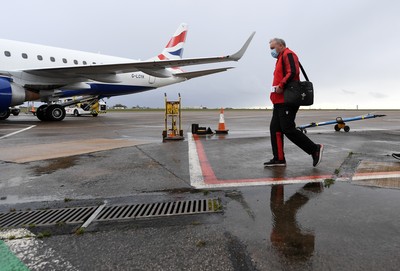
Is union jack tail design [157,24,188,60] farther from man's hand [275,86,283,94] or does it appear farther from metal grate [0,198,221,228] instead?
metal grate [0,198,221,228]

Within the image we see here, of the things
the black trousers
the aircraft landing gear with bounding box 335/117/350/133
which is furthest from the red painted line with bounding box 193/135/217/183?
the aircraft landing gear with bounding box 335/117/350/133

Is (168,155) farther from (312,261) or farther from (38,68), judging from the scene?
(38,68)

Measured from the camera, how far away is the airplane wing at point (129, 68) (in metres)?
14.9

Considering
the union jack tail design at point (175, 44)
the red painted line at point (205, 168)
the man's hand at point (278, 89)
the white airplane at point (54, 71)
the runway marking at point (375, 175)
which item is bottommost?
the red painted line at point (205, 168)

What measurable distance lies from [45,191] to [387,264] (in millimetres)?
3508

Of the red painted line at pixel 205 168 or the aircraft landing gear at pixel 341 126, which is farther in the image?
the aircraft landing gear at pixel 341 126

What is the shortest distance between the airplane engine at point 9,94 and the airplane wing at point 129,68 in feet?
3.99

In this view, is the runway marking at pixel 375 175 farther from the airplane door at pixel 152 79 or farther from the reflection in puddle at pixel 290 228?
the airplane door at pixel 152 79

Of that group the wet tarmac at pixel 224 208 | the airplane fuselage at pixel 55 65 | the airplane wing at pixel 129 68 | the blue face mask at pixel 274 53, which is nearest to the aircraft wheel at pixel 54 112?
the airplane fuselage at pixel 55 65

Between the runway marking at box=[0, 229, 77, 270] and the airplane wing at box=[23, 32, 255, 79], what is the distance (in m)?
12.9

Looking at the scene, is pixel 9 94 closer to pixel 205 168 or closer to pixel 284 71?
pixel 205 168

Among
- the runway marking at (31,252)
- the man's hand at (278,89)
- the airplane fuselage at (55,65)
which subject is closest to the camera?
the runway marking at (31,252)

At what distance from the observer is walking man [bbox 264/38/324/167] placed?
4824mm

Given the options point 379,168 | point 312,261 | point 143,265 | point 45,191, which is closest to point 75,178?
point 45,191
